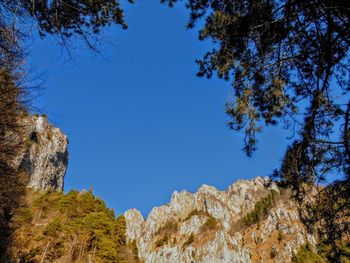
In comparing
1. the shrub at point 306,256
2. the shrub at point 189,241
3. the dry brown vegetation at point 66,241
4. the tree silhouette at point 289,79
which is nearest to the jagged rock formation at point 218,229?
the shrub at point 189,241

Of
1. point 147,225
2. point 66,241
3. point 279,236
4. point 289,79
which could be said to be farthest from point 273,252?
point 289,79

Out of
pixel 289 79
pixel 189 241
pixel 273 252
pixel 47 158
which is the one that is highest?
pixel 47 158

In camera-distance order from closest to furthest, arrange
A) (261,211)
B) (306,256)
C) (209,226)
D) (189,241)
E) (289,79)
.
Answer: (289,79) < (306,256) < (189,241) < (209,226) < (261,211)

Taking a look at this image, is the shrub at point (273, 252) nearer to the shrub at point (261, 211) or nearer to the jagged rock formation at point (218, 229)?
the jagged rock formation at point (218, 229)

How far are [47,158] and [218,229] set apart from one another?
52270 mm

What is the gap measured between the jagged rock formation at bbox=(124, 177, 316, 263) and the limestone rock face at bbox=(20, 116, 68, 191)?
36.9 m

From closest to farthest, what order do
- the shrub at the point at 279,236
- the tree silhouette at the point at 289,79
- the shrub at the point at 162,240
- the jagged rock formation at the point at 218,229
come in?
the tree silhouette at the point at 289,79
the jagged rock formation at the point at 218,229
the shrub at the point at 279,236
the shrub at the point at 162,240

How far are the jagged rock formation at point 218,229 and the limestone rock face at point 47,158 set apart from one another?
36.9 m

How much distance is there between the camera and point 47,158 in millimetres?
58469

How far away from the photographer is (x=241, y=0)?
17.6 ft

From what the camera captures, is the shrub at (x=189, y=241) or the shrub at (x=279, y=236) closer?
the shrub at (x=279, y=236)

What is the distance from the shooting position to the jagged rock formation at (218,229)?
70625 millimetres

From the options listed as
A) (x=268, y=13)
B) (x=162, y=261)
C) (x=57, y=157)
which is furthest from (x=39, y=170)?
(x=268, y=13)

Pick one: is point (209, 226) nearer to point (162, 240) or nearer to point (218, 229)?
point (218, 229)
